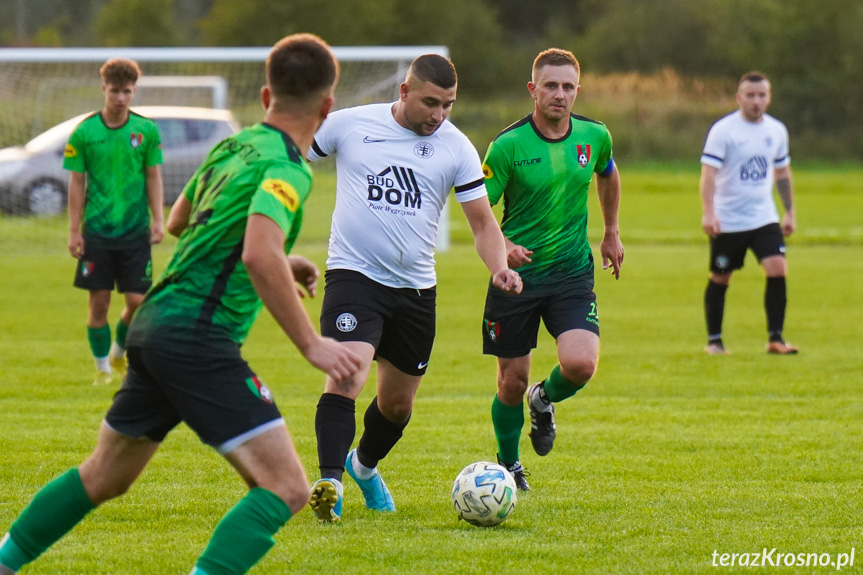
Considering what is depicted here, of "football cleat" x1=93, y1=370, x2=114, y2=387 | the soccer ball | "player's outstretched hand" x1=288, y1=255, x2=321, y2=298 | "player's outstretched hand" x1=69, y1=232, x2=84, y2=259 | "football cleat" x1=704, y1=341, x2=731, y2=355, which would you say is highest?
"player's outstretched hand" x1=288, y1=255, x2=321, y2=298

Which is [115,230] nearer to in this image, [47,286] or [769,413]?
[769,413]

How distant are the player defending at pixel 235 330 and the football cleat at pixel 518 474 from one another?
245cm

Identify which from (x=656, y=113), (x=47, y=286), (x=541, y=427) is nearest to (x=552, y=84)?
(x=541, y=427)

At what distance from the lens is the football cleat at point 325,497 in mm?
5016

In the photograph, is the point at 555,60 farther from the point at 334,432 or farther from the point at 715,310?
the point at 715,310

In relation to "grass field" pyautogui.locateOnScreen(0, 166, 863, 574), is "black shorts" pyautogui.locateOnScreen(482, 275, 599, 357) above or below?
above

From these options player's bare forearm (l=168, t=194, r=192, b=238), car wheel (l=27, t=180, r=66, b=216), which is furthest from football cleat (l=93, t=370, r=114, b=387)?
car wheel (l=27, t=180, r=66, b=216)

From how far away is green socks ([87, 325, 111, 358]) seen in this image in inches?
359

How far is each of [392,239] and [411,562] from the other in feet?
5.01

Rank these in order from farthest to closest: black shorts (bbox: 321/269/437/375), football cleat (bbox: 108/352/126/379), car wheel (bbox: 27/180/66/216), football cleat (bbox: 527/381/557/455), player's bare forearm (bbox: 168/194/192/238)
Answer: car wheel (bbox: 27/180/66/216), football cleat (bbox: 108/352/126/379), football cleat (bbox: 527/381/557/455), black shorts (bbox: 321/269/437/375), player's bare forearm (bbox: 168/194/192/238)

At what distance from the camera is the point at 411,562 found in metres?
4.60

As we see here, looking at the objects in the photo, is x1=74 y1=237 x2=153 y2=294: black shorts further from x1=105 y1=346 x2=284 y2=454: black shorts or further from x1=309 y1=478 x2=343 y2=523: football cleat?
x1=105 y1=346 x2=284 y2=454: black shorts

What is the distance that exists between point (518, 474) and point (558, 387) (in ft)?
1.69

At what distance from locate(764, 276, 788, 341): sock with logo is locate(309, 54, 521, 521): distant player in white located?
6.02 metres
